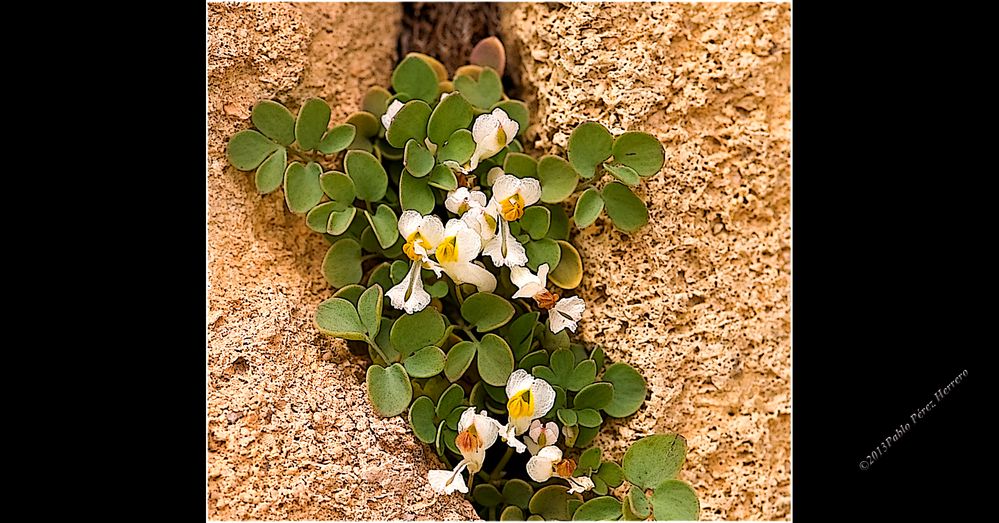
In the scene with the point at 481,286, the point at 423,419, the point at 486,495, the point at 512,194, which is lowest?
the point at 486,495

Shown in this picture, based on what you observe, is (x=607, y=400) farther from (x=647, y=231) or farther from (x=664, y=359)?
(x=647, y=231)

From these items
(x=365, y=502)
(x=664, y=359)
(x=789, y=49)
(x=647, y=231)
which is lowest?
(x=365, y=502)

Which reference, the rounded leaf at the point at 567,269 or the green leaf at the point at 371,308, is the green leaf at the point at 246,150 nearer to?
the green leaf at the point at 371,308

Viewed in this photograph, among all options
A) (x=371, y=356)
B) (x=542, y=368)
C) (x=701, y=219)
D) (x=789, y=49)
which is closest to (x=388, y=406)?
(x=371, y=356)

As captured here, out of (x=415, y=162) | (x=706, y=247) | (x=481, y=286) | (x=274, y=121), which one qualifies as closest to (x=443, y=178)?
(x=415, y=162)

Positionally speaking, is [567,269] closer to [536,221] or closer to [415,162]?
[536,221]

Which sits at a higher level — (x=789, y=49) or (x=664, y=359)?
(x=789, y=49)

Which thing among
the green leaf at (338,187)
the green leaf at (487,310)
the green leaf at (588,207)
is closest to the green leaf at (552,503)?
the green leaf at (487,310)
